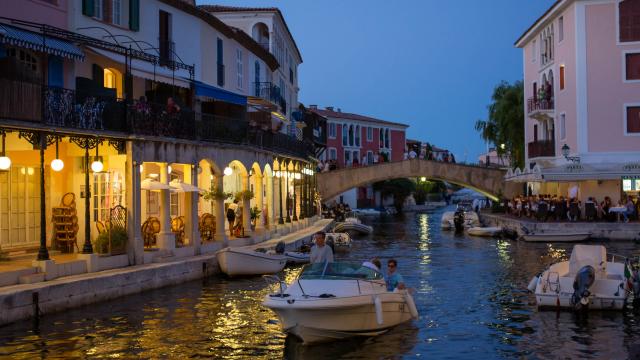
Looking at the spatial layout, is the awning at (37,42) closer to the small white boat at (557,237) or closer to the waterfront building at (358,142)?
the small white boat at (557,237)

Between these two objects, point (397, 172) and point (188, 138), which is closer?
point (188, 138)

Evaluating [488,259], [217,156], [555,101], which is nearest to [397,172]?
[555,101]

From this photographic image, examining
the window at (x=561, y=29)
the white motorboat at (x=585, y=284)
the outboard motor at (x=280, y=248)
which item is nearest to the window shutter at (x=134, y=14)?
the outboard motor at (x=280, y=248)

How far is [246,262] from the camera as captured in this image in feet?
89.8

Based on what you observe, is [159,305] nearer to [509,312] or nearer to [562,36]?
[509,312]

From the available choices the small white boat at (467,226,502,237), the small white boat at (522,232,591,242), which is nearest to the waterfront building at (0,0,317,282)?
the small white boat at (522,232,591,242)

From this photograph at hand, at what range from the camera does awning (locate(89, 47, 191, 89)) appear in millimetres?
26788

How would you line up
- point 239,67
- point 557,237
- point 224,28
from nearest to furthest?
point 224,28, point 239,67, point 557,237

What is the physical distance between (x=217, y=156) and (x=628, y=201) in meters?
24.6

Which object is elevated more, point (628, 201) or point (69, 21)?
point (69, 21)

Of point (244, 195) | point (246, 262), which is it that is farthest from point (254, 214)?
point (246, 262)

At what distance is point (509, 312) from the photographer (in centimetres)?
2125

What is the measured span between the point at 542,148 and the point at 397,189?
43.0 m

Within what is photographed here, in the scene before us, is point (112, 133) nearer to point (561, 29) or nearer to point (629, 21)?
point (629, 21)
